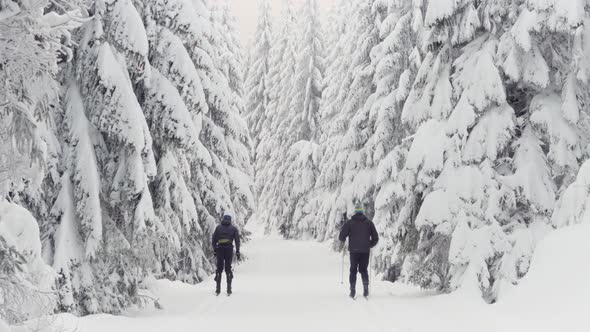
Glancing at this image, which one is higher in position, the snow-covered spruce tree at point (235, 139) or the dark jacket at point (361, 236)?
the snow-covered spruce tree at point (235, 139)

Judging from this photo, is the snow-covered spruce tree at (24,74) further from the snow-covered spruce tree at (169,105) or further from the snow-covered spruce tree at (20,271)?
the snow-covered spruce tree at (169,105)

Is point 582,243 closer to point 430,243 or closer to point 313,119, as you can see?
point 430,243

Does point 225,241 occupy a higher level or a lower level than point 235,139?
lower

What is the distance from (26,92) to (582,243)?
820 centimetres

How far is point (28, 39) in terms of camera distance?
496cm

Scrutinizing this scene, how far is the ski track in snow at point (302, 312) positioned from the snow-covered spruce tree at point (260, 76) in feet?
111

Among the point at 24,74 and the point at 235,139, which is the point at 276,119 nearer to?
the point at 235,139

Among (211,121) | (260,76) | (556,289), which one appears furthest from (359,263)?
(260,76)

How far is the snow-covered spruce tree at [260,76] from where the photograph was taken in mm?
51875

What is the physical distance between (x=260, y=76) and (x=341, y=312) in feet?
136

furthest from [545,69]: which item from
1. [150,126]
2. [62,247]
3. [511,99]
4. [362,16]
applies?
[362,16]

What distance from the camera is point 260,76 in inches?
2063

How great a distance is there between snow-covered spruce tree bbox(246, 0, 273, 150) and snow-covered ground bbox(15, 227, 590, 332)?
35.5 meters

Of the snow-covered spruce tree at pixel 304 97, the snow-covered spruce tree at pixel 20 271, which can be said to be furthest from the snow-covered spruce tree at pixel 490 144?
the snow-covered spruce tree at pixel 304 97
